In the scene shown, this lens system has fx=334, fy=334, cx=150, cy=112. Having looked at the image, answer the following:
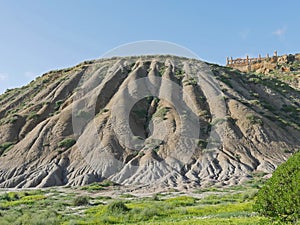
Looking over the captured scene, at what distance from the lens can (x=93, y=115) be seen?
50.8 meters

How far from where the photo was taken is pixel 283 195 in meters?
7.38

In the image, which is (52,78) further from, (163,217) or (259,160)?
(163,217)

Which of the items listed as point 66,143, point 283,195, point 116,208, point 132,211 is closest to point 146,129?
point 66,143

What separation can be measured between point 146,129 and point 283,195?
40.5 metres

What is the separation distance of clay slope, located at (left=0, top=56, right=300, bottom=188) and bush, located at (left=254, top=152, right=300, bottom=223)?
2728cm

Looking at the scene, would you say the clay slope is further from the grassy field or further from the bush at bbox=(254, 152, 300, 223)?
the bush at bbox=(254, 152, 300, 223)

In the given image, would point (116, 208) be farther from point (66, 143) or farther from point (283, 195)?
point (66, 143)

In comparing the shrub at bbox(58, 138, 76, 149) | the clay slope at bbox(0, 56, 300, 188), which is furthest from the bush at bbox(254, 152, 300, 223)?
the shrub at bbox(58, 138, 76, 149)

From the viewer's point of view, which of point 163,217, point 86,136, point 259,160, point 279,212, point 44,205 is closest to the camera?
point 279,212

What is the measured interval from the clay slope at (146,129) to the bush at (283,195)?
1074 inches

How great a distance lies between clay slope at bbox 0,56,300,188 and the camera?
39812 mm

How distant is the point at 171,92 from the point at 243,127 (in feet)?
42.8

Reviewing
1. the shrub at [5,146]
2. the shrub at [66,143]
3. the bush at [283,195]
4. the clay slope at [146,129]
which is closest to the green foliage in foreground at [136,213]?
the bush at [283,195]

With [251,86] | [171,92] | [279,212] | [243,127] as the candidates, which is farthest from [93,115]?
[279,212]
